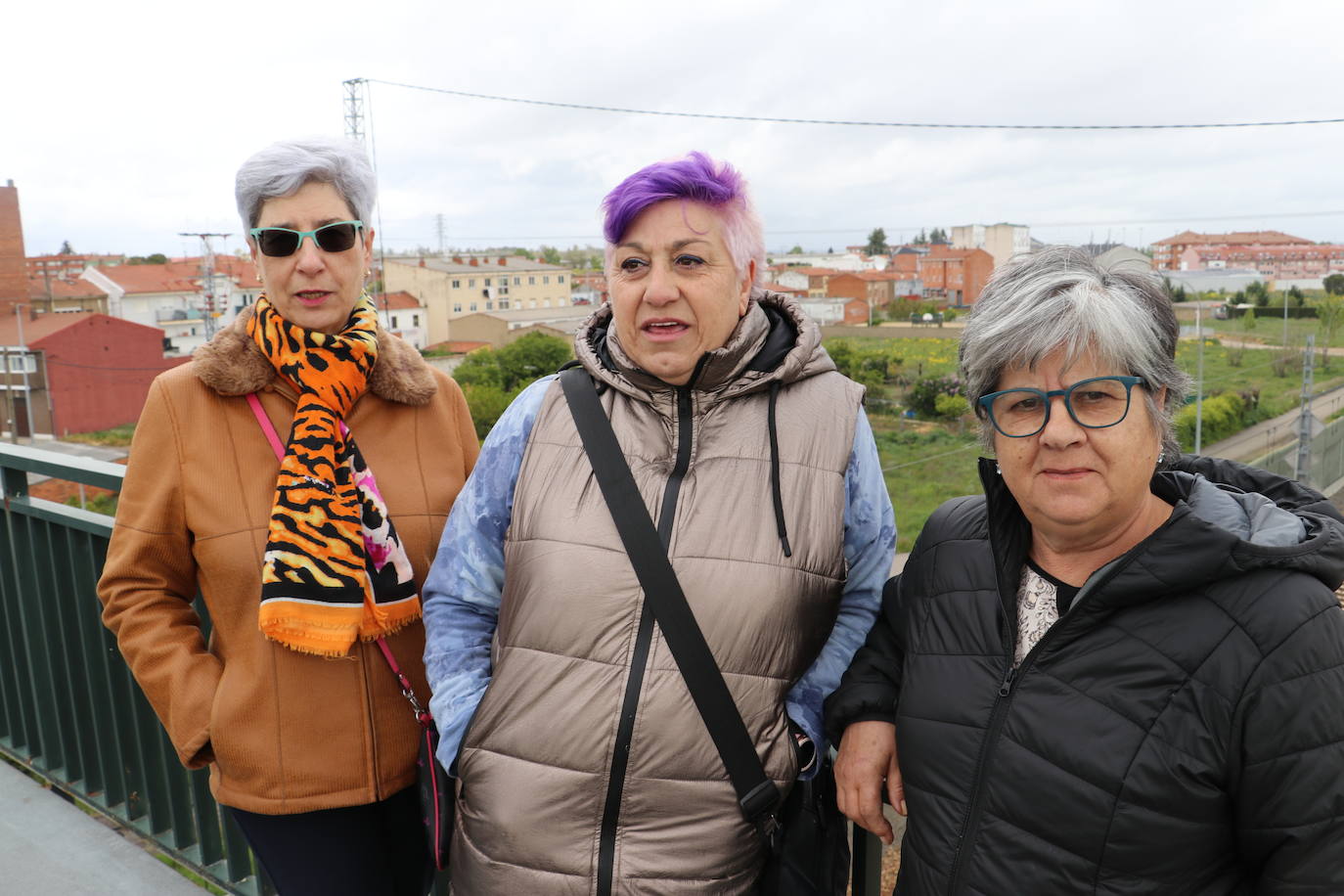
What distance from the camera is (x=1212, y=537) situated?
1.20m

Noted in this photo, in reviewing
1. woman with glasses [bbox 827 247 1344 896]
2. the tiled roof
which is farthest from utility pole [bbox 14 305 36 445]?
woman with glasses [bbox 827 247 1344 896]

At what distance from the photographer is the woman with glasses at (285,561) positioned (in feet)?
5.90

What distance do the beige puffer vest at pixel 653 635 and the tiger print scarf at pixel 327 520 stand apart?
326 millimetres

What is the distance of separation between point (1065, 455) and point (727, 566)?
518mm

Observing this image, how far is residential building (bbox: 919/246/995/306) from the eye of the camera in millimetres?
89250

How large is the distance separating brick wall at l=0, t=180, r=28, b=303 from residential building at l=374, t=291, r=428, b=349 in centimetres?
2114

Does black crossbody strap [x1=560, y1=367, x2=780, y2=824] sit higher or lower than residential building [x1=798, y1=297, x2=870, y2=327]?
higher

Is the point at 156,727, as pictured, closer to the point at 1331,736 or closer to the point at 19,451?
the point at 19,451

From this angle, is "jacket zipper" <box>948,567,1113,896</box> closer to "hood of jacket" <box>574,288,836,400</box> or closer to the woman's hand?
the woman's hand

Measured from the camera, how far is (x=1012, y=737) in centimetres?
131

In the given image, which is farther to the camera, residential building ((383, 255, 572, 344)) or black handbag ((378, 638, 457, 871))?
residential building ((383, 255, 572, 344))

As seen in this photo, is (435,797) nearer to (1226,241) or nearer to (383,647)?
(383,647)

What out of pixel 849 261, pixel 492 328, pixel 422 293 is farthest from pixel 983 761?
pixel 849 261

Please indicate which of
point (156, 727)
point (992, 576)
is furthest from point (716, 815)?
point (156, 727)
